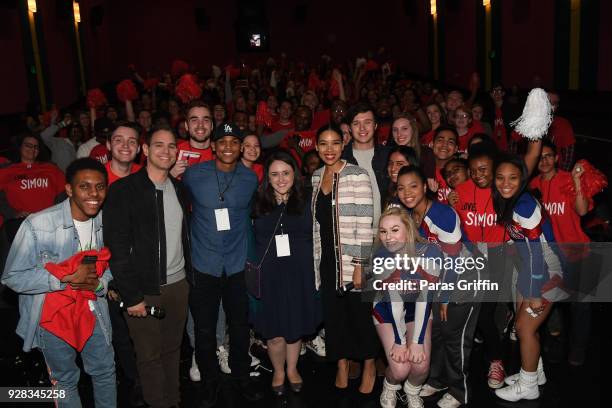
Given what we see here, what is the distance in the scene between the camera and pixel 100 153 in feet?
14.3

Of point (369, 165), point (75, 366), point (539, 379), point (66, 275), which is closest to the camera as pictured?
point (66, 275)

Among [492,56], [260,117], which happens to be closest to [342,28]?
[492,56]

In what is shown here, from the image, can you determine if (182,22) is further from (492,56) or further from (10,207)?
(10,207)

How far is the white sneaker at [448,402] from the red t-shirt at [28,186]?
3.26m

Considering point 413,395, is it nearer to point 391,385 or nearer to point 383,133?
point 391,385

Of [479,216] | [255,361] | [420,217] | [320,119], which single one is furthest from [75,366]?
[320,119]

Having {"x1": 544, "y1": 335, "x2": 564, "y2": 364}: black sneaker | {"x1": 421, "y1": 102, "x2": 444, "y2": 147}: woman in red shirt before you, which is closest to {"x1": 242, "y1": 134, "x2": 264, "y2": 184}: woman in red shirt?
{"x1": 421, "y1": 102, "x2": 444, "y2": 147}: woman in red shirt

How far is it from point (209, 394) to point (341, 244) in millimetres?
1185

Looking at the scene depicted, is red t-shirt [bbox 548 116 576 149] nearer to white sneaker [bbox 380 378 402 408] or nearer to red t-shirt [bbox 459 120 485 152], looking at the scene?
red t-shirt [bbox 459 120 485 152]

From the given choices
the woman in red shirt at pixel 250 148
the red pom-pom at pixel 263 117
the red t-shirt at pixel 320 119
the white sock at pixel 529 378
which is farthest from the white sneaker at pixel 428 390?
the red pom-pom at pixel 263 117

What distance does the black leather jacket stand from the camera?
2.56m

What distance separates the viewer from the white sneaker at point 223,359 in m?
3.48

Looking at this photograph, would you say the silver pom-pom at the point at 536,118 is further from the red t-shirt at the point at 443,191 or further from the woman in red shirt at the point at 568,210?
the red t-shirt at the point at 443,191

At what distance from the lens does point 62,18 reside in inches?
495
